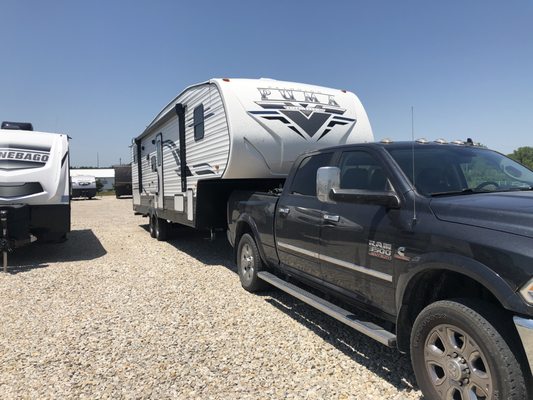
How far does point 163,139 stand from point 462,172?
7813 mm

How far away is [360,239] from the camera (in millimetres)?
3678

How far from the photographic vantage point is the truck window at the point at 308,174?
4707mm

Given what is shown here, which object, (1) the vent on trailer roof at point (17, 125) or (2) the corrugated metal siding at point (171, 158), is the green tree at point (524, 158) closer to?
(2) the corrugated metal siding at point (171, 158)

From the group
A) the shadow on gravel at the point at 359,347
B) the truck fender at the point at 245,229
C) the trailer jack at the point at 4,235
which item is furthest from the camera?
the trailer jack at the point at 4,235

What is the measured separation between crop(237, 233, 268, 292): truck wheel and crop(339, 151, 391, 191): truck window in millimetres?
2101

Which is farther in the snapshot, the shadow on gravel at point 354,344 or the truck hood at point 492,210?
Answer: the shadow on gravel at point 354,344

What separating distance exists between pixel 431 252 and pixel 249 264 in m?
3.55

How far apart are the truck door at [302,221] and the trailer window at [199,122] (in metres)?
3.15

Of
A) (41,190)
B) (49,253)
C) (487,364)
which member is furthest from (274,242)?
(49,253)

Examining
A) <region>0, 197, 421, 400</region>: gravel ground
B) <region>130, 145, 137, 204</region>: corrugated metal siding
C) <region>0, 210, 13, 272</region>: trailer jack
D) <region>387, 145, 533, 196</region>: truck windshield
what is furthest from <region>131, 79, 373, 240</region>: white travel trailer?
<region>130, 145, 137, 204</region>: corrugated metal siding

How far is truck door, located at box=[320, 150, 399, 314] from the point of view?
11.3 ft

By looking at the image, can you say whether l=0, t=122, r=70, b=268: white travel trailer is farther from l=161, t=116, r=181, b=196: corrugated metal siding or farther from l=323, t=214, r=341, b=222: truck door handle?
l=323, t=214, r=341, b=222: truck door handle

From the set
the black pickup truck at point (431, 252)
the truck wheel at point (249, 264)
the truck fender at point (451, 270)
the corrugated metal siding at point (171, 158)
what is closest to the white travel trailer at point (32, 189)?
the corrugated metal siding at point (171, 158)

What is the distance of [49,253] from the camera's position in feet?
31.6
